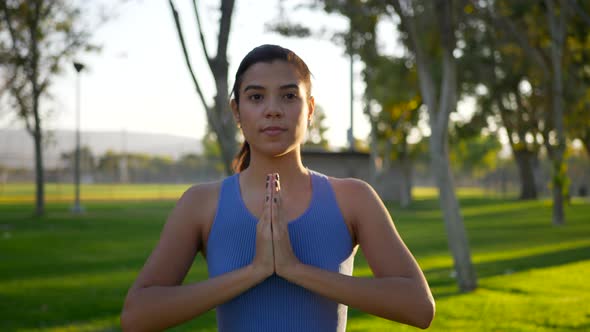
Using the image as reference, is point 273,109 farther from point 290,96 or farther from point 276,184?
point 276,184

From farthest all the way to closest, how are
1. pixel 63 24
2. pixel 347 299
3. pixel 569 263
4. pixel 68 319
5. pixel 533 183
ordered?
pixel 533 183, pixel 63 24, pixel 569 263, pixel 68 319, pixel 347 299

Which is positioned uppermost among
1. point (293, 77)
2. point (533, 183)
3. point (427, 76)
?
point (427, 76)

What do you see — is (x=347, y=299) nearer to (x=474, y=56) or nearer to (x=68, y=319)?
(x=68, y=319)

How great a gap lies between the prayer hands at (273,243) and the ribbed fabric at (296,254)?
0.32ft

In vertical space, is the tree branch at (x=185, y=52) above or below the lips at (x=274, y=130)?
above

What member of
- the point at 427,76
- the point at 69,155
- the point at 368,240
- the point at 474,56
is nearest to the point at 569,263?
the point at 427,76

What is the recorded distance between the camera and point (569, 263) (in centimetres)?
1328

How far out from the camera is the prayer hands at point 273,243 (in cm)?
199

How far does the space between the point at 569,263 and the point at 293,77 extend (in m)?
12.3

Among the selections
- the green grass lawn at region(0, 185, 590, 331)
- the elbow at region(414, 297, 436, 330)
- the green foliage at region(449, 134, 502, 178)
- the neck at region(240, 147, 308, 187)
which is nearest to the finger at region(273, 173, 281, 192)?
the neck at region(240, 147, 308, 187)

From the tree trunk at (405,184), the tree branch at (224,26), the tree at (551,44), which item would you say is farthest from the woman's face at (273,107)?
the tree trunk at (405,184)

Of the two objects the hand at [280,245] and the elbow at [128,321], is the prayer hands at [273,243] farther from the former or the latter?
the elbow at [128,321]

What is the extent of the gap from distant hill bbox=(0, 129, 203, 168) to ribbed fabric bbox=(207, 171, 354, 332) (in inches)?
1636

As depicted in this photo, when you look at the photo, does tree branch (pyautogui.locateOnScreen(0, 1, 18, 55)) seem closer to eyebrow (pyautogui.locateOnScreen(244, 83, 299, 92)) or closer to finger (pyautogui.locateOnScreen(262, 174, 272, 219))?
eyebrow (pyautogui.locateOnScreen(244, 83, 299, 92))
